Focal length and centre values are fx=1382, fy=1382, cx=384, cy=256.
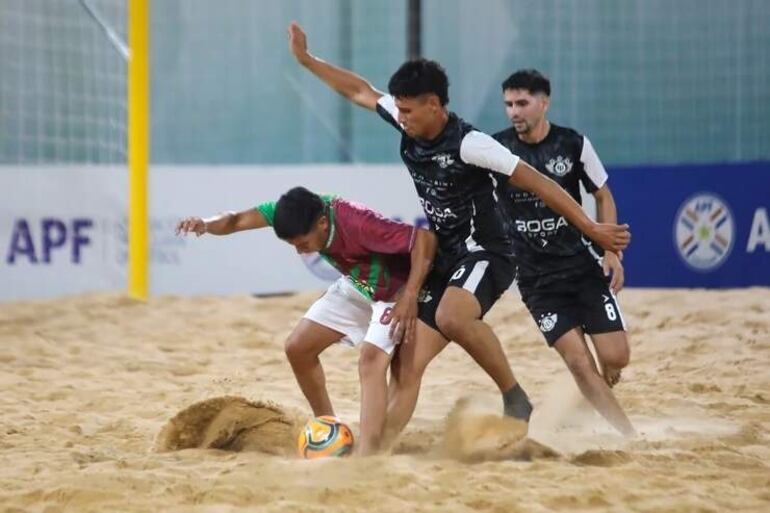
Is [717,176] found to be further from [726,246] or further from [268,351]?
[268,351]

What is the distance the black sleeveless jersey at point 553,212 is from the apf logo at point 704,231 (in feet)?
18.3

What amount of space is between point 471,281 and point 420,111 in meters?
0.76

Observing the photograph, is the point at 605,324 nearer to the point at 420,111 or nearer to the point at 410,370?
the point at 410,370

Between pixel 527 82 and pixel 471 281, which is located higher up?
pixel 527 82

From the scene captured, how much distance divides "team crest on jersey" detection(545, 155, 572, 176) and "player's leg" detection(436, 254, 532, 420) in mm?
602

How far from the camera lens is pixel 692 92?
45.1ft

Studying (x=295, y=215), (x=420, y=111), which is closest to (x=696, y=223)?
(x=420, y=111)

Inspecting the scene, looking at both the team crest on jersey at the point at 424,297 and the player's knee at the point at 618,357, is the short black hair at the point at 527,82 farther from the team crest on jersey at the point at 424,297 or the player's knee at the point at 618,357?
the player's knee at the point at 618,357

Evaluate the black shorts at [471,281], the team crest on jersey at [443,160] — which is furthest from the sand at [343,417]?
the team crest on jersey at [443,160]

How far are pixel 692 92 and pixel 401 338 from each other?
339 inches

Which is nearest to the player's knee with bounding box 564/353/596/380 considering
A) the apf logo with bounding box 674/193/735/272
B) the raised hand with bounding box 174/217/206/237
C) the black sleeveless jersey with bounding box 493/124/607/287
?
the black sleeveless jersey with bounding box 493/124/607/287

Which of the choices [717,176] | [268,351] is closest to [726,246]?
[717,176]

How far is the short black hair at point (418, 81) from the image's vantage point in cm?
578

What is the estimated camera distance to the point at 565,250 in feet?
21.7
